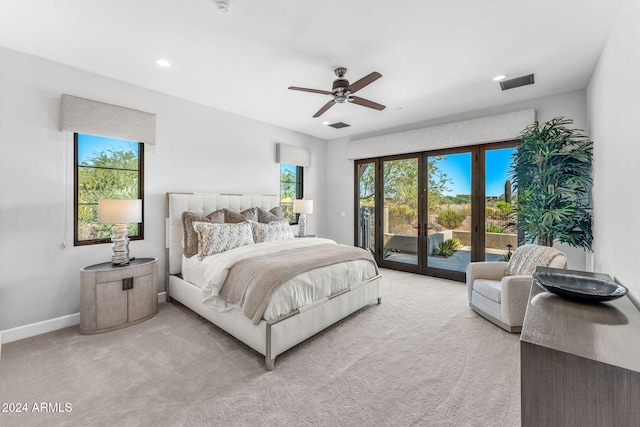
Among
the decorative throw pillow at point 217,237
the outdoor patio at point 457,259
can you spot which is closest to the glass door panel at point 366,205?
the outdoor patio at point 457,259

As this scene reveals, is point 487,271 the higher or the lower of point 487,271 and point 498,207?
the lower

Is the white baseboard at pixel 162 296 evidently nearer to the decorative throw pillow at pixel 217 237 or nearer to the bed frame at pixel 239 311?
the bed frame at pixel 239 311

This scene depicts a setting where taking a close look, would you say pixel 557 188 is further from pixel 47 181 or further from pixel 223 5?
pixel 47 181

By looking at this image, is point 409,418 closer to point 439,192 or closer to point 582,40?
point 582,40

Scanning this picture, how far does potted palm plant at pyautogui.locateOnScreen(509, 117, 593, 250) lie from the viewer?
319cm

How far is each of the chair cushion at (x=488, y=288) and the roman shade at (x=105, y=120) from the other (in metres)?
4.44

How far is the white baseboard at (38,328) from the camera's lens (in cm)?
269

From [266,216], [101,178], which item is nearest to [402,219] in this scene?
[266,216]

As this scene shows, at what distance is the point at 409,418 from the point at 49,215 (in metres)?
3.83

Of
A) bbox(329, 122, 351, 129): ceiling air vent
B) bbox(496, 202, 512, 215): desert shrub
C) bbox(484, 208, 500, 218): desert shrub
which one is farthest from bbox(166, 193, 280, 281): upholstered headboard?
bbox(496, 202, 512, 215): desert shrub

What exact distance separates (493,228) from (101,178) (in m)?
5.54

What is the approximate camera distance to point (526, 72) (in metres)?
3.16

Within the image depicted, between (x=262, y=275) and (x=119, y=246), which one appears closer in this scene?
(x=262, y=275)

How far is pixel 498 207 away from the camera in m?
4.36
